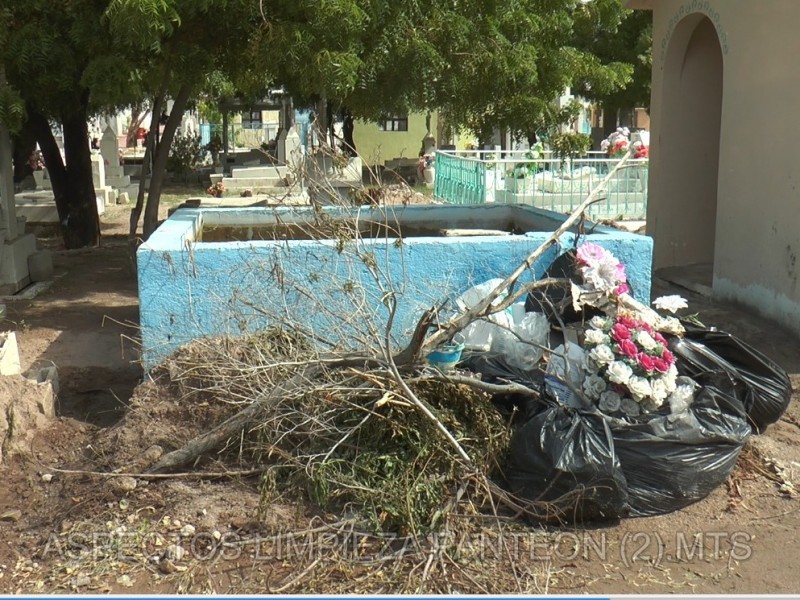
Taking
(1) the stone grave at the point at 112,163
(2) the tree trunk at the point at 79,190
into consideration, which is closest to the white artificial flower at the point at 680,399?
(2) the tree trunk at the point at 79,190

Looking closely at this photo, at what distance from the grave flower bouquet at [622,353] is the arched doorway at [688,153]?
512cm

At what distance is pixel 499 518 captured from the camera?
4.43 metres

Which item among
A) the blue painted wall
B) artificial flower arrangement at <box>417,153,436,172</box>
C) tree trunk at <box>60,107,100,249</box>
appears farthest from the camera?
artificial flower arrangement at <box>417,153,436,172</box>

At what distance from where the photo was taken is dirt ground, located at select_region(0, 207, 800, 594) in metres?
3.95

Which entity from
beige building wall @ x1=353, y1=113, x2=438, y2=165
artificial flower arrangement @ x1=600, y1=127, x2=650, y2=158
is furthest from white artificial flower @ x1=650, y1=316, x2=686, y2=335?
beige building wall @ x1=353, y1=113, x2=438, y2=165

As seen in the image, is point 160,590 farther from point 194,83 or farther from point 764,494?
point 194,83

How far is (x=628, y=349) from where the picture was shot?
189 inches

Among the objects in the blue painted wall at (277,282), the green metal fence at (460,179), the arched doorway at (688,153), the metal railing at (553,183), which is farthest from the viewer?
the green metal fence at (460,179)

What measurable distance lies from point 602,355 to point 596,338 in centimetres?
12

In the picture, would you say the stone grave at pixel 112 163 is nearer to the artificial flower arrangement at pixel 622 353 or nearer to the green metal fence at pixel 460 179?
the green metal fence at pixel 460 179

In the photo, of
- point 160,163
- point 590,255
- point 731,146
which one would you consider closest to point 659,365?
point 590,255

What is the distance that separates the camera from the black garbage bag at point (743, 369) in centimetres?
520

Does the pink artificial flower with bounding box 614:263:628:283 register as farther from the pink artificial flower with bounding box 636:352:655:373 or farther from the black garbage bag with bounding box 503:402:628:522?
the black garbage bag with bounding box 503:402:628:522

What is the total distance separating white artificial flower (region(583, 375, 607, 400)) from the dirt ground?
27.4 inches
